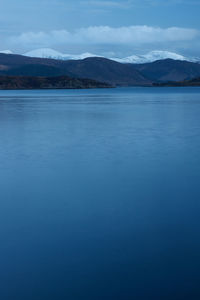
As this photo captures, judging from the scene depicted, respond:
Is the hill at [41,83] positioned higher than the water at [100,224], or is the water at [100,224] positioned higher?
the hill at [41,83]

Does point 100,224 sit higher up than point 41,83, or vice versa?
point 41,83

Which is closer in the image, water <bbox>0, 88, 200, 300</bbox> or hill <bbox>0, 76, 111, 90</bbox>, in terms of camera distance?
water <bbox>0, 88, 200, 300</bbox>

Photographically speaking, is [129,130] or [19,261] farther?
[129,130]

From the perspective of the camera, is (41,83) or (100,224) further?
(41,83)

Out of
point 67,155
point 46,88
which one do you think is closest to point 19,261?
point 67,155

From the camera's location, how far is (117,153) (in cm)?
1184

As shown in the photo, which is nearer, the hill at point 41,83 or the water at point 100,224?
the water at point 100,224

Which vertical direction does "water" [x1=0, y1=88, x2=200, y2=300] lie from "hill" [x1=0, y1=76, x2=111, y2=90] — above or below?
below

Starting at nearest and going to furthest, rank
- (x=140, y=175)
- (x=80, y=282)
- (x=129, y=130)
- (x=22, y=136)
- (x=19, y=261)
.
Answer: (x=80, y=282) → (x=19, y=261) → (x=140, y=175) → (x=22, y=136) → (x=129, y=130)

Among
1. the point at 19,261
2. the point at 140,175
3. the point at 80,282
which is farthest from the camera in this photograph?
the point at 140,175

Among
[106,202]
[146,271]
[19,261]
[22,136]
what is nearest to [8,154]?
[22,136]

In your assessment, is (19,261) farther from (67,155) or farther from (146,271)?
(67,155)

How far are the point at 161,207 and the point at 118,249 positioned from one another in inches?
72.9

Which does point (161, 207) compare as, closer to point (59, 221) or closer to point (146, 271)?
point (59, 221)
